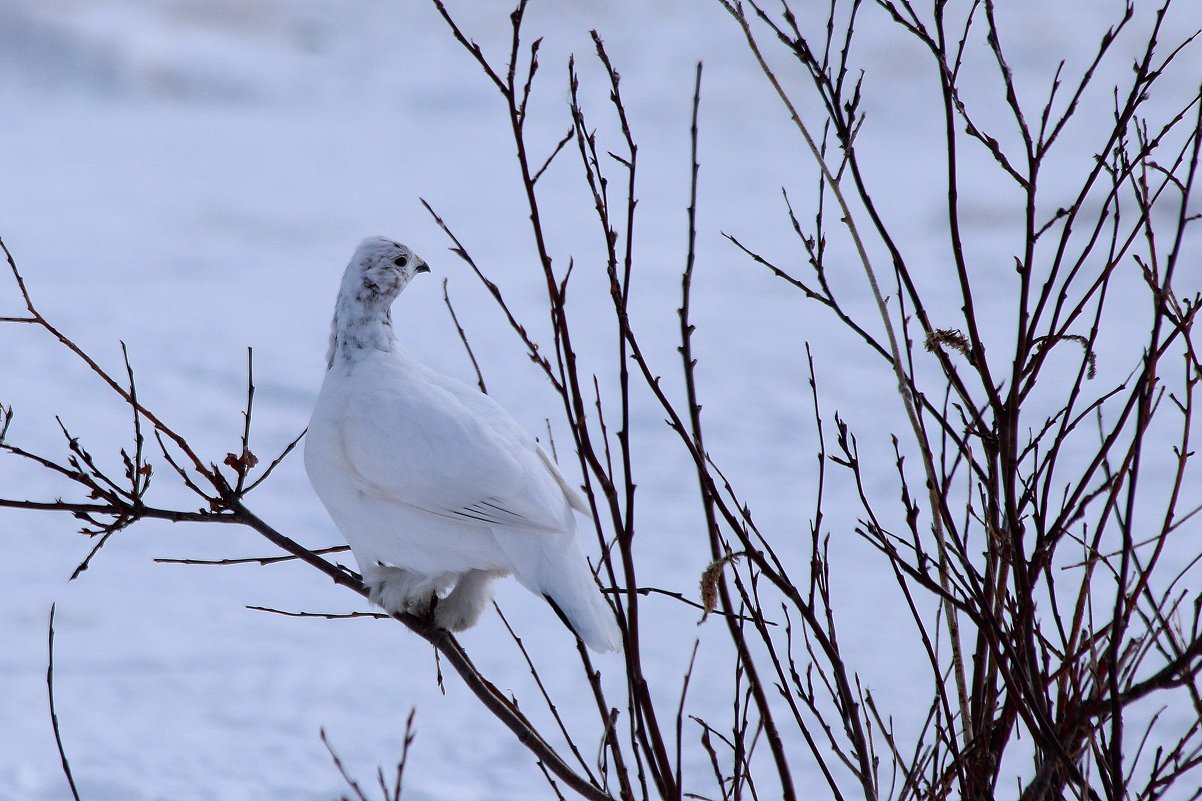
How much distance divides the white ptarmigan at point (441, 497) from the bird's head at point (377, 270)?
19 cm

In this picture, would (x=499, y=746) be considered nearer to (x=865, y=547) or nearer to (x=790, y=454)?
(x=865, y=547)

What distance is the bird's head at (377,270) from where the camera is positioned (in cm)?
252

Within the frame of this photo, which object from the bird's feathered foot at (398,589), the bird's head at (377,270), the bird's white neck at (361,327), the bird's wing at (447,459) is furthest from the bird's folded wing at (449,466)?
the bird's head at (377,270)

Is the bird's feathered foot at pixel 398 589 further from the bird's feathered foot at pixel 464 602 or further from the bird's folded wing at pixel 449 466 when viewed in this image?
the bird's folded wing at pixel 449 466

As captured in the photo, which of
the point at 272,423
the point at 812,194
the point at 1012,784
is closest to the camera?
the point at 1012,784

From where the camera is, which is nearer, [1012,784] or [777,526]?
[1012,784]

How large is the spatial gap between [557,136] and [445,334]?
422 cm

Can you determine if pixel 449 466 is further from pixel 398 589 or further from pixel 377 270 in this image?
pixel 377 270

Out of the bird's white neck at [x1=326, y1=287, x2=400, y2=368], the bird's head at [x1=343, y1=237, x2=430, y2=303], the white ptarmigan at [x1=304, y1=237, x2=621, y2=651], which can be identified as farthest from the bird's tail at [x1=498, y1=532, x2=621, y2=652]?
the bird's head at [x1=343, y1=237, x2=430, y2=303]

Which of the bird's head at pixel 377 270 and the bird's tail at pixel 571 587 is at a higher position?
the bird's head at pixel 377 270

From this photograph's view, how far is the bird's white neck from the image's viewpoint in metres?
2.48

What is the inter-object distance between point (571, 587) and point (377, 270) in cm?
96

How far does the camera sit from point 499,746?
4609 millimetres

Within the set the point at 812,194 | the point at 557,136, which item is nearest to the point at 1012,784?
the point at 812,194
